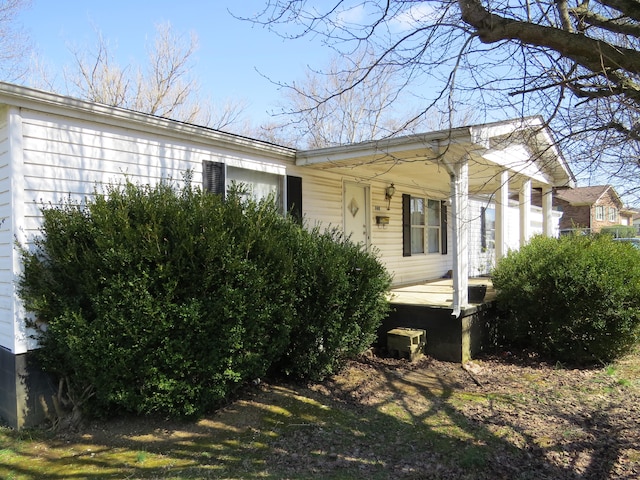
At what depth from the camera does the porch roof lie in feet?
16.8

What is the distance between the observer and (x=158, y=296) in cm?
387

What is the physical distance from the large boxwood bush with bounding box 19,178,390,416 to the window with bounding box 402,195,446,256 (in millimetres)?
5956

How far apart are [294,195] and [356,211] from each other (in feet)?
6.29

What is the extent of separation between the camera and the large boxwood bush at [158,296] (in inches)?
150

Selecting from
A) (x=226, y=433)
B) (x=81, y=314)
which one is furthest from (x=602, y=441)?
(x=81, y=314)

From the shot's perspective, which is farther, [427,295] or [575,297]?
[427,295]

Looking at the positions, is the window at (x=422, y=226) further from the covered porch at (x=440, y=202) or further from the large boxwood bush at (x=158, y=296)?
the large boxwood bush at (x=158, y=296)

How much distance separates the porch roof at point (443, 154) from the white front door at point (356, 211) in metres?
0.30

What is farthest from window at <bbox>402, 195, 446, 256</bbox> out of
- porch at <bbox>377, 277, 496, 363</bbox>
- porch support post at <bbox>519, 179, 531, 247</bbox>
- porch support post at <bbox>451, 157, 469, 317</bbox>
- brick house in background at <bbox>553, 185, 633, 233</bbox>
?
brick house in background at <bbox>553, 185, 633, 233</bbox>

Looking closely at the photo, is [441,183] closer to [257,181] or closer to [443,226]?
[443,226]

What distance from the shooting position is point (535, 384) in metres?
5.63

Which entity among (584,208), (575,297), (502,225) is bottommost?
(575,297)

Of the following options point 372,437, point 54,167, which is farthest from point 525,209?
point 54,167

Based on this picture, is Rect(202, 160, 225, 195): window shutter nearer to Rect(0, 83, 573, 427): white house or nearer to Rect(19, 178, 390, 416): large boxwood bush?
Rect(0, 83, 573, 427): white house
